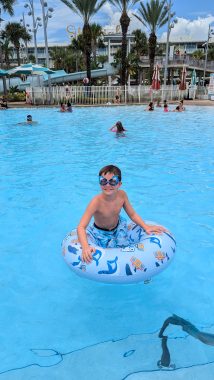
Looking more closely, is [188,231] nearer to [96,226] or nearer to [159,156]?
[96,226]

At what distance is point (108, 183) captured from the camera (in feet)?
10.6

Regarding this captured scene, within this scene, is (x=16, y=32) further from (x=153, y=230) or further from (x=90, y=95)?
(x=153, y=230)

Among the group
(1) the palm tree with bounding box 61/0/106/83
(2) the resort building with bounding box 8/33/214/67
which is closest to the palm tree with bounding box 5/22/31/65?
(2) the resort building with bounding box 8/33/214/67

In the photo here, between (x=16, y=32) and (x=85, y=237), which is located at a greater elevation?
(x=16, y=32)

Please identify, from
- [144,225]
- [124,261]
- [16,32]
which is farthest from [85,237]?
[16,32]

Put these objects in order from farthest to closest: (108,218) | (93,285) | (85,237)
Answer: (93,285), (108,218), (85,237)

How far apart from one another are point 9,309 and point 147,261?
56.9 inches

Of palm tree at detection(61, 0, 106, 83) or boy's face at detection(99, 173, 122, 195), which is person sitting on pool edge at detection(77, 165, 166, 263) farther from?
palm tree at detection(61, 0, 106, 83)

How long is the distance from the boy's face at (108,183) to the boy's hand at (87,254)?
583 millimetres

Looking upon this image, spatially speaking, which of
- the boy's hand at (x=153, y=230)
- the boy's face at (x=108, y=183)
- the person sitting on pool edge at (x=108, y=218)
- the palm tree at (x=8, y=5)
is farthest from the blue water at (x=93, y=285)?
the palm tree at (x=8, y=5)

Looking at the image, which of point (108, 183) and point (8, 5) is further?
point (8, 5)

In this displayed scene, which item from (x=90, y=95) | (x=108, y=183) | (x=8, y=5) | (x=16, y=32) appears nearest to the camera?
(x=108, y=183)

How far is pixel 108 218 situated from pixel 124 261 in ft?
1.99

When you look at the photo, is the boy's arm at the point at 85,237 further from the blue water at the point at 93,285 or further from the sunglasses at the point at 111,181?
the blue water at the point at 93,285
